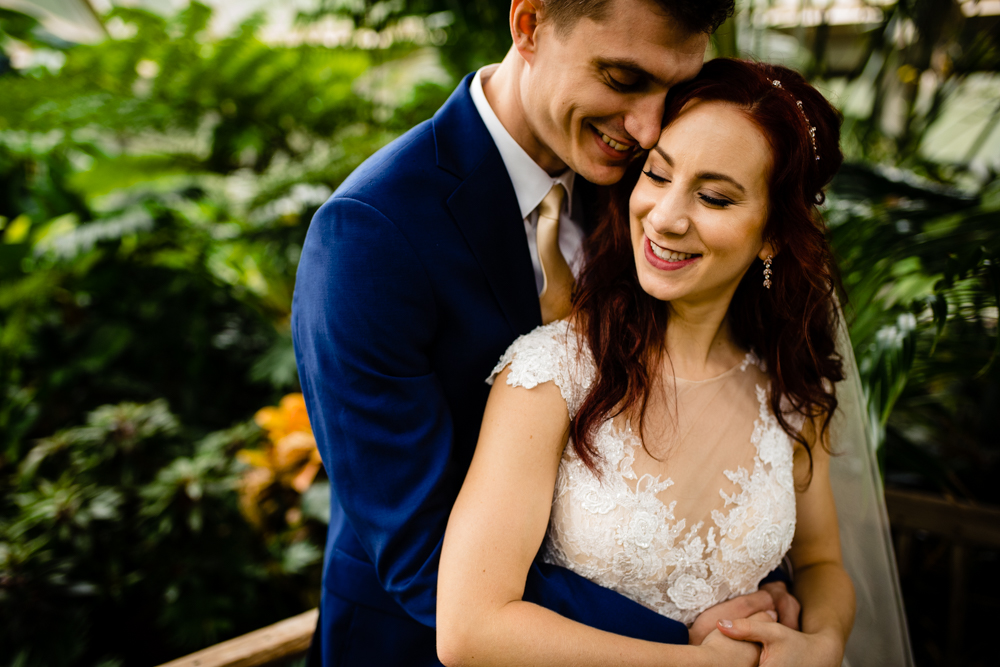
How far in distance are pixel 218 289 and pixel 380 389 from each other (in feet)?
8.42

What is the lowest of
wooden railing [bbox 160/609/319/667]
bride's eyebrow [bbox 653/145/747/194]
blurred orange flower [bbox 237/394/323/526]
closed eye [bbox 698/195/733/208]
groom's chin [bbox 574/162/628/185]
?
wooden railing [bbox 160/609/319/667]

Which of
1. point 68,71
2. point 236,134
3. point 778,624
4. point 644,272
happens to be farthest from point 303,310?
point 68,71

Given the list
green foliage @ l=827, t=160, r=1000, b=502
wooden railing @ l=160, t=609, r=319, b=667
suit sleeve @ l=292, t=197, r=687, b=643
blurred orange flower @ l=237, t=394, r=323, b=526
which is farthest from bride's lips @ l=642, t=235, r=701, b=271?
blurred orange flower @ l=237, t=394, r=323, b=526

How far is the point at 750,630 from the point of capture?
117 cm

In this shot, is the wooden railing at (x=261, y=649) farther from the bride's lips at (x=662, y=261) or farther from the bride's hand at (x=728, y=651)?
the bride's lips at (x=662, y=261)

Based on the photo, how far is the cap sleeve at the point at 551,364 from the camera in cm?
112

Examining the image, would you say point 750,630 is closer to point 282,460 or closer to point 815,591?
point 815,591

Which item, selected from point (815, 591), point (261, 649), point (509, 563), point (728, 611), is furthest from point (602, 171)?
point (261, 649)

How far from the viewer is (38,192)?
311 cm

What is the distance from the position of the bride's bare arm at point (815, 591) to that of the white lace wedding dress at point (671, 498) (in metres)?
0.12

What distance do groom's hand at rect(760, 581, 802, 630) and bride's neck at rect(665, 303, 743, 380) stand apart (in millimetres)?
499

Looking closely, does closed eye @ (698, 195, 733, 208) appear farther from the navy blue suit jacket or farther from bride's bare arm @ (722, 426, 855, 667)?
bride's bare arm @ (722, 426, 855, 667)

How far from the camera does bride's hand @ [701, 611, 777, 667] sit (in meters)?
1.13

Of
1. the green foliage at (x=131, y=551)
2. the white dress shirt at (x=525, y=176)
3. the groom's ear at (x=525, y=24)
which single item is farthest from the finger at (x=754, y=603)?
the green foliage at (x=131, y=551)
